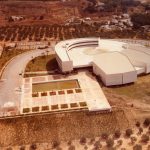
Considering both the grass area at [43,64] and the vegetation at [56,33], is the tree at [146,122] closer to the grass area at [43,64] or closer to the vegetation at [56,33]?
the grass area at [43,64]

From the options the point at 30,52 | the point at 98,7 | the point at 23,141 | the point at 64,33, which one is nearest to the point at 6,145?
the point at 23,141

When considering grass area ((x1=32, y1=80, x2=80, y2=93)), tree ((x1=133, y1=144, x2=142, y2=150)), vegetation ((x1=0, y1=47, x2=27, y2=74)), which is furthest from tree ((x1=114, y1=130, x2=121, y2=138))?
vegetation ((x1=0, y1=47, x2=27, y2=74))

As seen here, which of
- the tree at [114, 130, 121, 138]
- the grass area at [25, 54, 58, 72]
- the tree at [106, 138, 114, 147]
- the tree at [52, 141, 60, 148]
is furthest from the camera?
the grass area at [25, 54, 58, 72]

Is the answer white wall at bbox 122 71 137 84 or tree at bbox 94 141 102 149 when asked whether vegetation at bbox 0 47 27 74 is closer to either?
white wall at bbox 122 71 137 84

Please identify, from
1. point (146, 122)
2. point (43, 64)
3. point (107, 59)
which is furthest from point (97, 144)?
point (43, 64)

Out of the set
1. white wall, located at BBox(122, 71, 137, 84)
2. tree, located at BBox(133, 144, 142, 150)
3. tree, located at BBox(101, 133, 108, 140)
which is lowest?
tree, located at BBox(133, 144, 142, 150)

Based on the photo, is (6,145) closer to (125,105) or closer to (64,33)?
(125,105)
